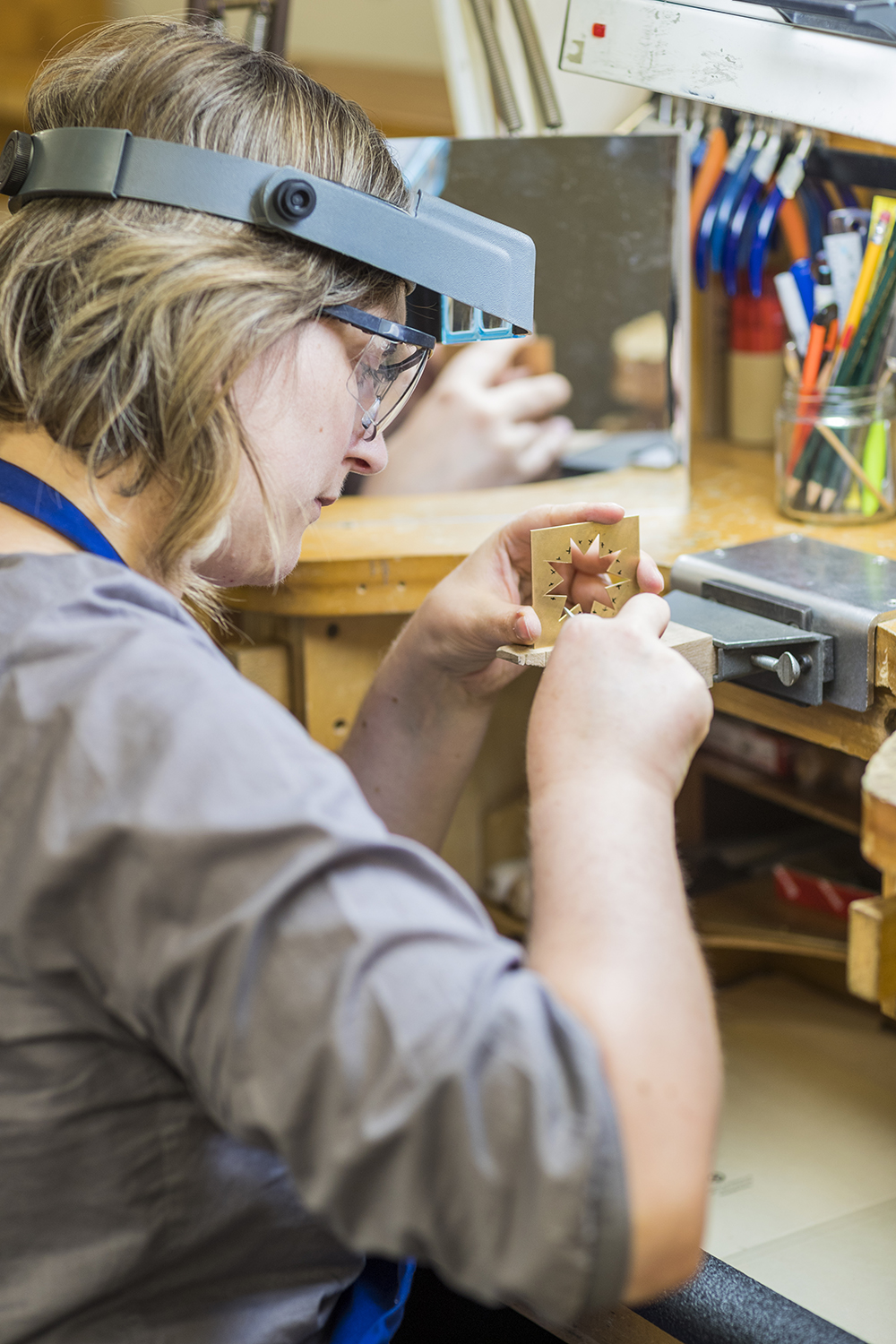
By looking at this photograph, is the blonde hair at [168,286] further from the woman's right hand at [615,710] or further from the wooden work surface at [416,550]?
the wooden work surface at [416,550]

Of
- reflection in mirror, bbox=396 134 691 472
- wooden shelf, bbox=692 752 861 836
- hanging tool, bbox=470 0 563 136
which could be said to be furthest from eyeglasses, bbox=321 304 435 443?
wooden shelf, bbox=692 752 861 836

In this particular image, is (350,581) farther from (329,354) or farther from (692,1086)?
(692,1086)

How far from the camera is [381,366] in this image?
0.90 metres

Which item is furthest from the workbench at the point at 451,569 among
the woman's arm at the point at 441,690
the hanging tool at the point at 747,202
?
the hanging tool at the point at 747,202

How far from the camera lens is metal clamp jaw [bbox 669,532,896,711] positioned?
0.96 metres

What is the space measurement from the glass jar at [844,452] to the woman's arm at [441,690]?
0.34m

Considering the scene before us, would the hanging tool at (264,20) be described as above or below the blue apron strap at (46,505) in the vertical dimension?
above

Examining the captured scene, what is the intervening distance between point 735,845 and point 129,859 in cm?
113

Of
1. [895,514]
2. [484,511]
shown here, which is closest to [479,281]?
[484,511]

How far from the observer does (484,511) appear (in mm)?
1320

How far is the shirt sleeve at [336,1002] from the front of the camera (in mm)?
532

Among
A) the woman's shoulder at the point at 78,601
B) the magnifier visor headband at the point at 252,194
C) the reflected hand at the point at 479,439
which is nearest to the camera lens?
the woman's shoulder at the point at 78,601

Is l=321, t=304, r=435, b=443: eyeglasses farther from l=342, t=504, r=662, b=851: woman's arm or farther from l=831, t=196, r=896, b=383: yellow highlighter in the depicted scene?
l=831, t=196, r=896, b=383: yellow highlighter

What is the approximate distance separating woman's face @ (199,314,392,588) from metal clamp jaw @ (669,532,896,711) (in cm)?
32
